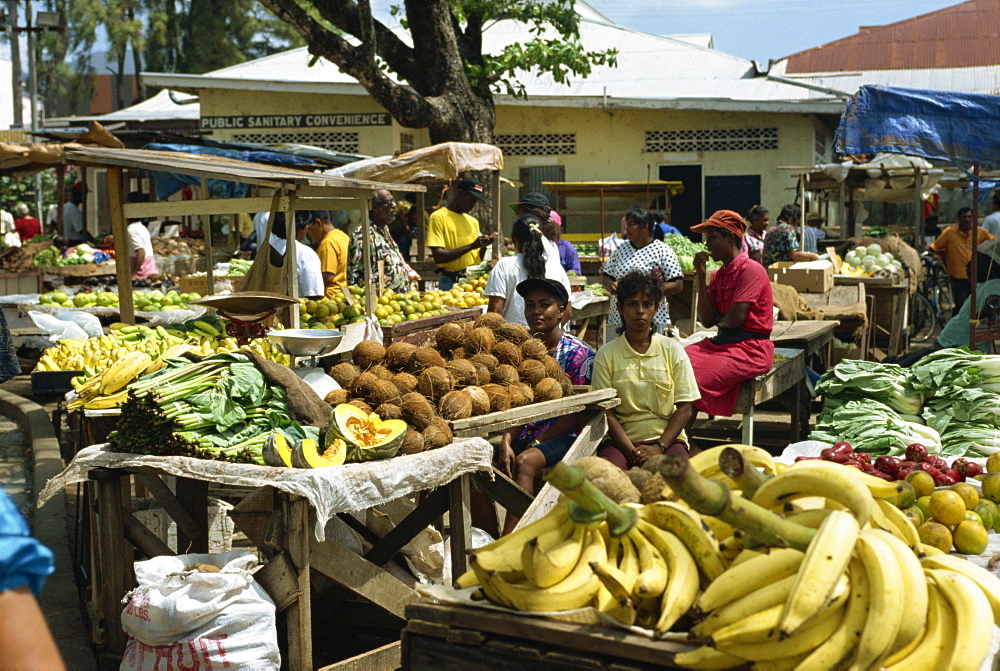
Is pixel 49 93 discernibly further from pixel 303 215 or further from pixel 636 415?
pixel 636 415

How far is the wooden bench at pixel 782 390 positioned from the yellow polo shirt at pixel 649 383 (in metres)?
1.59

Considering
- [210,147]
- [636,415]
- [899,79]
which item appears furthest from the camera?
[899,79]

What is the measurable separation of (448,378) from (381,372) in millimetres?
336

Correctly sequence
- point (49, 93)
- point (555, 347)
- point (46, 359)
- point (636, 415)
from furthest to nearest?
point (49, 93), point (46, 359), point (555, 347), point (636, 415)

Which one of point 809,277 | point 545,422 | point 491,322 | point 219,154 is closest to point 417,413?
point 491,322

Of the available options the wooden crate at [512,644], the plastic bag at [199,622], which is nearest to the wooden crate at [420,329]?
the plastic bag at [199,622]

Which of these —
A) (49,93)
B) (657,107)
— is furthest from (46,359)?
(49,93)

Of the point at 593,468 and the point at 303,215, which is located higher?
the point at 303,215

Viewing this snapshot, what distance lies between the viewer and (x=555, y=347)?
6184mm

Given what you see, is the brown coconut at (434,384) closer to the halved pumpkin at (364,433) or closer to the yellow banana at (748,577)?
the halved pumpkin at (364,433)

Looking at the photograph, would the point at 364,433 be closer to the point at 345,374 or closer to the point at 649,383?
the point at 345,374

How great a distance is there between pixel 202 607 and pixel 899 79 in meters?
28.1

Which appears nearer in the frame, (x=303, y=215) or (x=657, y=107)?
(x=303, y=215)

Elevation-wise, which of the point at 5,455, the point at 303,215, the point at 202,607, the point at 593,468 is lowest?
the point at 5,455
